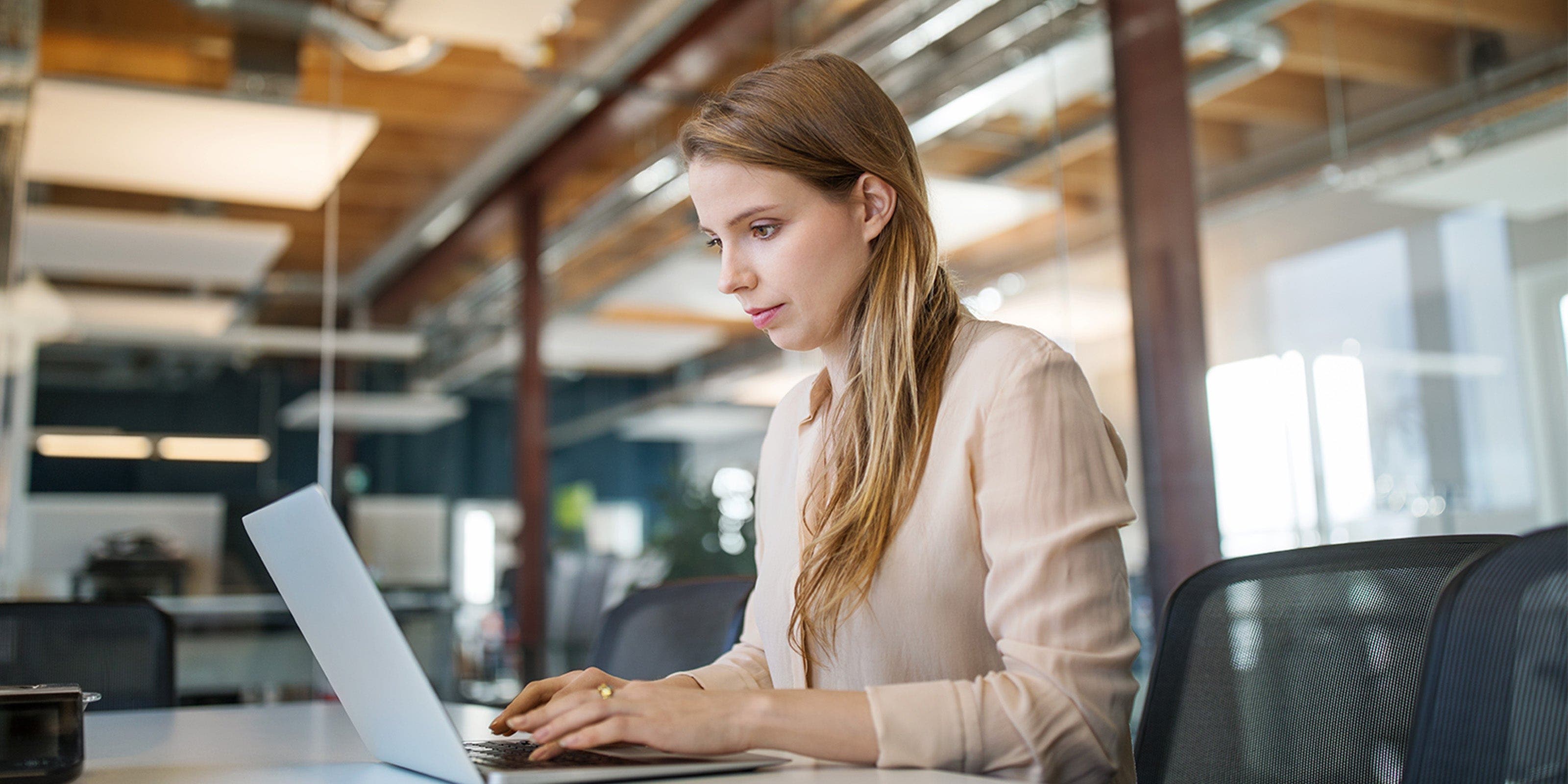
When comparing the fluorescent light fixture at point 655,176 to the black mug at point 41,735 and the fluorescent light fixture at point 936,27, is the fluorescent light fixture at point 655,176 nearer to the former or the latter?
the fluorescent light fixture at point 936,27

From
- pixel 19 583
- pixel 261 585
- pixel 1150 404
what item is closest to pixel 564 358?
pixel 261 585

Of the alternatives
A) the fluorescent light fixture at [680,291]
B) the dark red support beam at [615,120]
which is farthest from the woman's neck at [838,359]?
the fluorescent light fixture at [680,291]

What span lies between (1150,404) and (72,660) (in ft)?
9.92

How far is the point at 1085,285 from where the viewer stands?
14.2 ft

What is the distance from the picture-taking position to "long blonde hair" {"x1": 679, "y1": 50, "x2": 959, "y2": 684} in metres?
1.24

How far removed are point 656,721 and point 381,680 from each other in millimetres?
207

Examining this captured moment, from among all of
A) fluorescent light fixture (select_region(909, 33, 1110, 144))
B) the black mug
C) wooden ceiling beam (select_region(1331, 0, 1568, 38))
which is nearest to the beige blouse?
the black mug

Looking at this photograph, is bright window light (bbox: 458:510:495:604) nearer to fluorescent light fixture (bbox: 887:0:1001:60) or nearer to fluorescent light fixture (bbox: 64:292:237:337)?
fluorescent light fixture (bbox: 64:292:237:337)

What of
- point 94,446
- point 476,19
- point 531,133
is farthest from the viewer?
point 531,133

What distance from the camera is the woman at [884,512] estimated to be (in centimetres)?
100

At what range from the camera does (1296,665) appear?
1225mm

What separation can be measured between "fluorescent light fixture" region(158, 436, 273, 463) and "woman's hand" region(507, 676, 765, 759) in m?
3.85

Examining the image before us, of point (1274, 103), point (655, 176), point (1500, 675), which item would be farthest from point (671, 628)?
point (655, 176)

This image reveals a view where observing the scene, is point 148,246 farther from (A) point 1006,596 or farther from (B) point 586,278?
(A) point 1006,596
